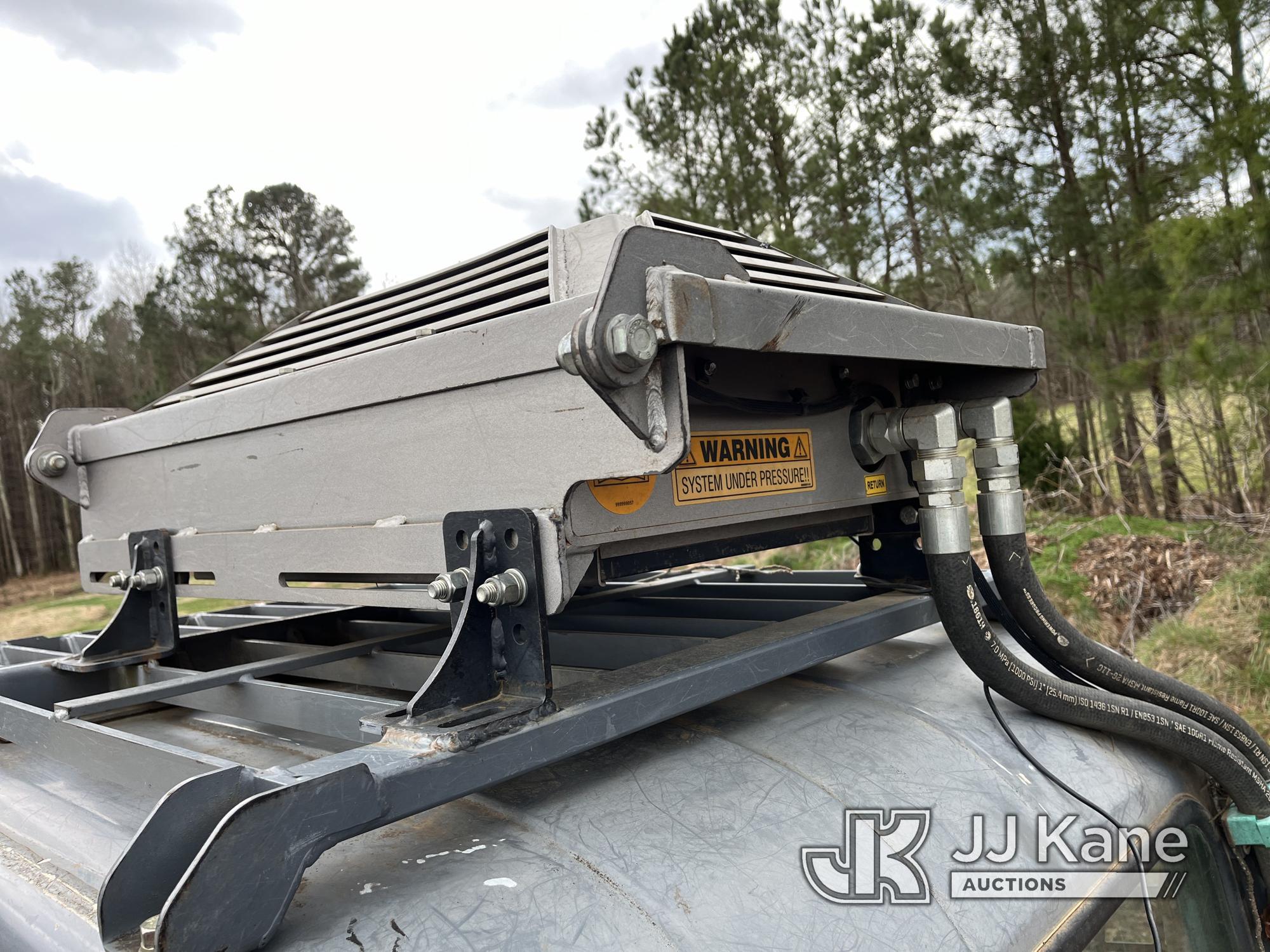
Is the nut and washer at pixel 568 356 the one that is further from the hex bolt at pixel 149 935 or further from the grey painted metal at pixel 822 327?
the hex bolt at pixel 149 935

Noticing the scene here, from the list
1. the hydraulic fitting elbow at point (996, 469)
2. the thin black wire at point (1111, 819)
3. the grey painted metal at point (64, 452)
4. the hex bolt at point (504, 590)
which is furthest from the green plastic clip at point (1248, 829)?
the grey painted metal at point (64, 452)

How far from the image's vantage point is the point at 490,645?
4.42ft

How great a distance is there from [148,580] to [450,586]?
3.73 ft

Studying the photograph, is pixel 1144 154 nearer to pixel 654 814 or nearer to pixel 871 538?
pixel 871 538

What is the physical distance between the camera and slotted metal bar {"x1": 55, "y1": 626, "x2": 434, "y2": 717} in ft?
5.17

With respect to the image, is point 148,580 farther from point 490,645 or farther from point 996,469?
point 996,469

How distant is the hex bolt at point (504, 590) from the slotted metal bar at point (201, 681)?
2.34 feet

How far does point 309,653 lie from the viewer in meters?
2.00

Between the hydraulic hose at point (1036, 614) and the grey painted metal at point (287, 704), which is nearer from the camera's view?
the grey painted metal at point (287, 704)

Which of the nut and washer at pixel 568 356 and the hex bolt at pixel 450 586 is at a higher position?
the nut and washer at pixel 568 356

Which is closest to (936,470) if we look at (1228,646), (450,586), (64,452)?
(450,586)

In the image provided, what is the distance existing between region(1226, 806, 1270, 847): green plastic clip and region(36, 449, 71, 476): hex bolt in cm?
283

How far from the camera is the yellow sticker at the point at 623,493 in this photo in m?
1.42

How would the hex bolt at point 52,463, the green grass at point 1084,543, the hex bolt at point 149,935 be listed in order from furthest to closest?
the green grass at point 1084,543 < the hex bolt at point 52,463 < the hex bolt at point 149,935
